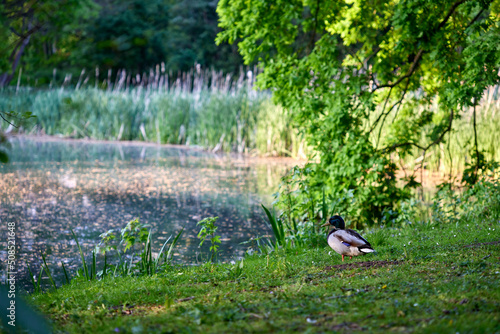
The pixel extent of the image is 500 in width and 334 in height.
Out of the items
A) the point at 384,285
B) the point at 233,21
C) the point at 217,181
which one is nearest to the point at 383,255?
the point at 384,285

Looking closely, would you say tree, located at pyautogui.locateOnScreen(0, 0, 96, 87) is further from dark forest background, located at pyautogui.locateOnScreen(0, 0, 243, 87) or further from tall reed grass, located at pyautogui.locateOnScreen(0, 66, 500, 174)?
tall reed grass, located at pyautogui.locateOnScreen(0, 66, 500, 174)

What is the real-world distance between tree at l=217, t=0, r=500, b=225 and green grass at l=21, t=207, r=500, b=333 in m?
2.24

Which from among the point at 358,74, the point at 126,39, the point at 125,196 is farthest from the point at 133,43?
the point at 358,74

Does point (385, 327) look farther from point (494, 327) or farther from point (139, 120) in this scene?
point (139, 120)

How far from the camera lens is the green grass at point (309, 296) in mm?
2734

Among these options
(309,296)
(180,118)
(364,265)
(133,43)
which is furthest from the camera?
(133,43)

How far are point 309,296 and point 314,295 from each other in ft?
0.11

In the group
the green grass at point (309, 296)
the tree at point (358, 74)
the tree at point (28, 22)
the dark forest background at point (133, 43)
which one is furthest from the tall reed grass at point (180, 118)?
the dark forest background at point (133, 43)

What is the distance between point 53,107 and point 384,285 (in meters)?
18.2

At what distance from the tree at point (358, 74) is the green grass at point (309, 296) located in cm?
224

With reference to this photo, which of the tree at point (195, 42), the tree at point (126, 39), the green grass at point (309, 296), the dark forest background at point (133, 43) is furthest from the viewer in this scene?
the tree at point (195, 42)

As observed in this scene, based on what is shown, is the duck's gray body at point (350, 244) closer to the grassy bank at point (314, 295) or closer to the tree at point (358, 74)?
the grassy bank at point (314, 295)

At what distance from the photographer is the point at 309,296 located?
3307mm

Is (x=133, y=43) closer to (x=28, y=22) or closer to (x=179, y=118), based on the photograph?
(x=28, y=22)
